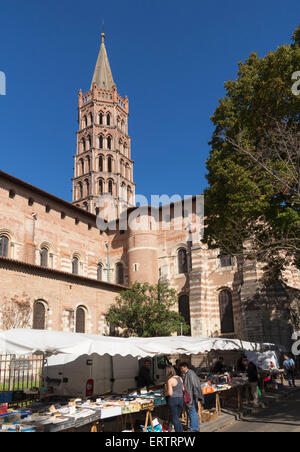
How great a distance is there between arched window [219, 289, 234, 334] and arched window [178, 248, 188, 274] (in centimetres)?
389

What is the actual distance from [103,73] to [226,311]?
46.5 m

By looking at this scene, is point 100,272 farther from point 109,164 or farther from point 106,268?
point 109,164

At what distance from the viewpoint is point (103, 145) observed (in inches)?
2092

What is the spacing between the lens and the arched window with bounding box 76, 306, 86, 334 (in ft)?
78.1

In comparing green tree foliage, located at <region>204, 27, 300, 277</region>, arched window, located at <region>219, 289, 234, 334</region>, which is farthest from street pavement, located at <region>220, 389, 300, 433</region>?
arched window, located at <region>219, 289, 234, 334</region>

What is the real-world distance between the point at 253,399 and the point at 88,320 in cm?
1380

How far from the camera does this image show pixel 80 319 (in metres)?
23.9

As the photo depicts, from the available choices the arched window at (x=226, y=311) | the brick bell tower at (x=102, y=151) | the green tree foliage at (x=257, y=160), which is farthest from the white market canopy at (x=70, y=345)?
the brick bell tower at (x=102, y=151)

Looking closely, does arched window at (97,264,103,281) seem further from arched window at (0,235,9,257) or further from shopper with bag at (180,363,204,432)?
shopper with bag at (180,363,204,432)

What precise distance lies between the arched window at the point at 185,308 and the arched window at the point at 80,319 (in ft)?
28.3

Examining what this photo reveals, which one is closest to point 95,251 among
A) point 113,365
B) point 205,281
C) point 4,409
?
point 205,281

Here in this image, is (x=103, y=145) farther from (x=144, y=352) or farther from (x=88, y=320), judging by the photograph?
(x=144, y=352)

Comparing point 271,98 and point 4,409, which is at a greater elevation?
point 271,98

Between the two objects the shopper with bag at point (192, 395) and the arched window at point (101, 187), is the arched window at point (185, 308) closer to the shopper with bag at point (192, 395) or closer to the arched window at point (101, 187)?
the shopper with bag at point (192, 395)
